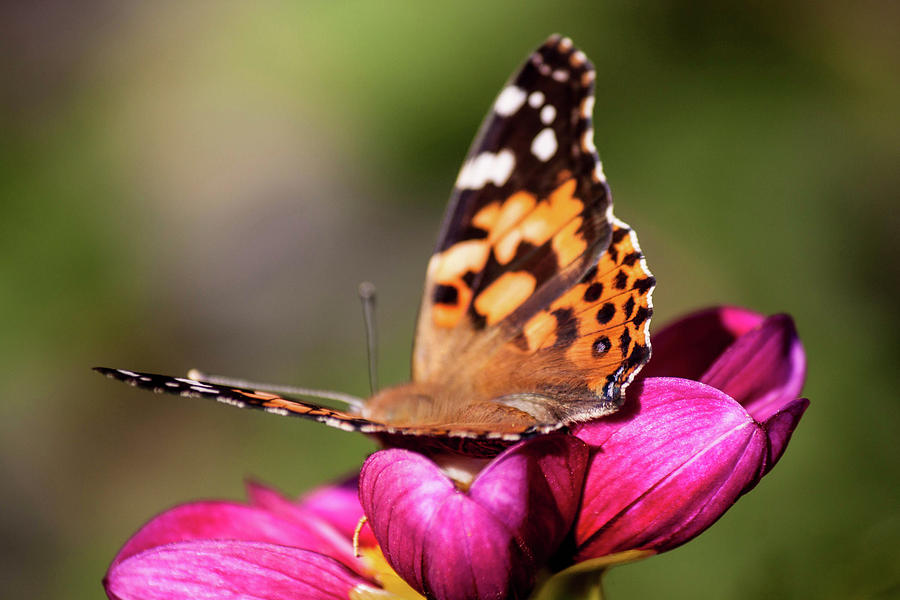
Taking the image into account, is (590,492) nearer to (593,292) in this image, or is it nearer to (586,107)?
(593,292)

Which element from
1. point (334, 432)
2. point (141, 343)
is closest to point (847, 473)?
point (334, 432)

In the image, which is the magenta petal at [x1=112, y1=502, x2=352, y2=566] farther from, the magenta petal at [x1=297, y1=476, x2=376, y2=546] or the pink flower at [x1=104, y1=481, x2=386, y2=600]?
the magenta petal at [x1=297, y1=476, x2=376, y2=546]

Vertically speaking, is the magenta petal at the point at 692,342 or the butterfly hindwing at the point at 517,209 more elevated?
the butterfly hindwing at the point at 517,209

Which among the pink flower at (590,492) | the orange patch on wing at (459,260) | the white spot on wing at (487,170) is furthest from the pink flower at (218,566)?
the white spot on wing at (487,170)

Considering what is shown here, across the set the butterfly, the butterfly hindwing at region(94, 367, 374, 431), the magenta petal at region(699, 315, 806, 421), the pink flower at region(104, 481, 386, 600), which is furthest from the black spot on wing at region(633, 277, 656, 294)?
the pink flower at region(104, 481, 386, 600)

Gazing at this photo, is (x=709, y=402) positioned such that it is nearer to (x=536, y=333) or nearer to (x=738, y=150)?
(x=536, y=333)

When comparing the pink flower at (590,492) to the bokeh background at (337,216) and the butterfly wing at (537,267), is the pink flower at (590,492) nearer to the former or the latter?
the butterfly wing at (537,267)
